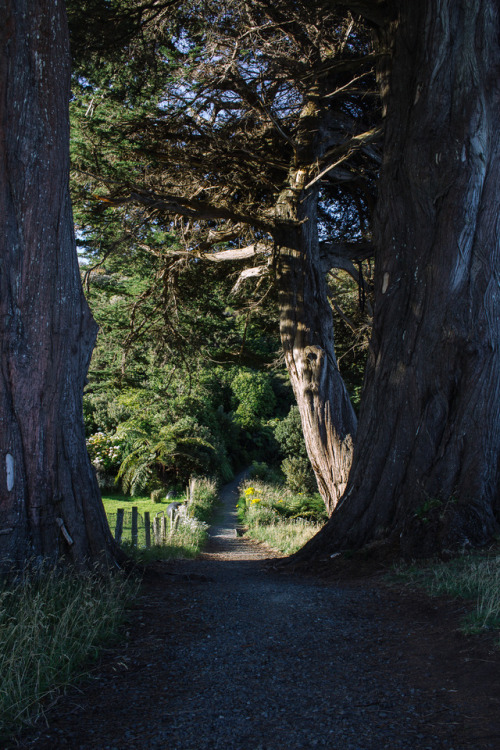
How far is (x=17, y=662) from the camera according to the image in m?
3.36

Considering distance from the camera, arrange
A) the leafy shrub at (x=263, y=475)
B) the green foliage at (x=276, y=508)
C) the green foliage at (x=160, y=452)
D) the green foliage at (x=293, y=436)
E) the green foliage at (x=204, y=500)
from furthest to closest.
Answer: the leafy shrub at (x=263, y=475) → the green foliage at (x=293, y=436) → the green foliage at (x=160, y=452) → the green foliage at (x=204, y=500) → the green foliage at (x=276, y=508)

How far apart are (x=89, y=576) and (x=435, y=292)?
475 centimetres

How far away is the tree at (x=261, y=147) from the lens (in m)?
8.95

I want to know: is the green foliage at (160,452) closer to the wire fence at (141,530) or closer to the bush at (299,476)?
the bush at (299,476)

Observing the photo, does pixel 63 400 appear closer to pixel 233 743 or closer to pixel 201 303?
pixel 233 743

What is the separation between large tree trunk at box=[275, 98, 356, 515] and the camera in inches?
404

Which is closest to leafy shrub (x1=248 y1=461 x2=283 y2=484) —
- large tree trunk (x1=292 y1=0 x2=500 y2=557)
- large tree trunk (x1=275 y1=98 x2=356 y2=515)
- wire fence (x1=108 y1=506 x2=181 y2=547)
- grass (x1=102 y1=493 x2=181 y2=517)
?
grass (x1=102 y1=493 x2=181 y2=517)

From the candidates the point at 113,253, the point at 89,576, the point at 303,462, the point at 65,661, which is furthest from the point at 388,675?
the point at 303,462

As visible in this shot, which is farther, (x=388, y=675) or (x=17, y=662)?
(x=388, y=675)

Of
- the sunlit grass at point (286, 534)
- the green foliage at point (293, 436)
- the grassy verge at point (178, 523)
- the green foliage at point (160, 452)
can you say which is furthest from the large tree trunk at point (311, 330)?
the green foliage at point (293, 436)

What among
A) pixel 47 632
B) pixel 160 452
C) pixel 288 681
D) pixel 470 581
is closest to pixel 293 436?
pixel 160 452

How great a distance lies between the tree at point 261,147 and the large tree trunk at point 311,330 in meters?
0.02

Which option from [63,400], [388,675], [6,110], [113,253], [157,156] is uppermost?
[157,156]

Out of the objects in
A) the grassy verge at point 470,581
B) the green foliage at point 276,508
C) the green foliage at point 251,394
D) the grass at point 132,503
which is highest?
the green foliage at point 251,394
